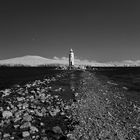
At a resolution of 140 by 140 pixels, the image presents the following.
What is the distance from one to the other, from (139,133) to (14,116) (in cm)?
710

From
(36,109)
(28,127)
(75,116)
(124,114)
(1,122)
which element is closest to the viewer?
(28,127)

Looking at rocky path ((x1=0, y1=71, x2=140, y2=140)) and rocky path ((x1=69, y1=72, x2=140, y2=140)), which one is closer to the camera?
rocky path ((x1=69, y1=72, x2=140, y2=140))

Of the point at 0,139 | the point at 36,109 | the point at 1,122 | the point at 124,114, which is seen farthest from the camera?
the point at 36,109

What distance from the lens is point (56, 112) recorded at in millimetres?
11523

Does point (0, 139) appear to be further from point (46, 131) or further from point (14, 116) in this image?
point (14, 116)

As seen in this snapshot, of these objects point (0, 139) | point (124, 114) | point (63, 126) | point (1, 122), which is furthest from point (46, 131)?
point (124, 114)

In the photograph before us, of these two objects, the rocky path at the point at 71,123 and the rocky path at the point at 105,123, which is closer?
the rocky path at the point at 105,123

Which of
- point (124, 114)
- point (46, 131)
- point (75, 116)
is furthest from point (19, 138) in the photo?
point (124, 114)

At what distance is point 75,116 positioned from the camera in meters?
10.4

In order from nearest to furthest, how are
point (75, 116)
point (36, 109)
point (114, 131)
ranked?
point (114, 131), point (75, 116), point (36, 109)

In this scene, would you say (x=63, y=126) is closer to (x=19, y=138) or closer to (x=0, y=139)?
(x=19, y=138)

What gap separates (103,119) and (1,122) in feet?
18.9

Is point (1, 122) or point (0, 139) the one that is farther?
point (1, 122)

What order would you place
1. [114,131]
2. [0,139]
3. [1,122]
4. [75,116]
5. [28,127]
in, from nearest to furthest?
1. [0,139]
2. [114,131]
3. [28,127]
4. [1,122]
5. [75,116]
